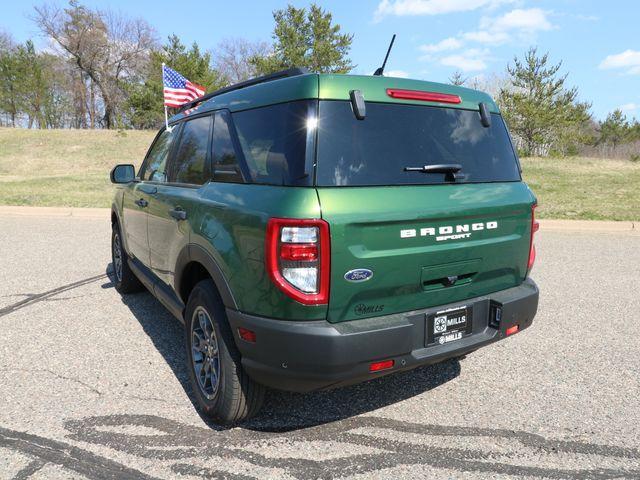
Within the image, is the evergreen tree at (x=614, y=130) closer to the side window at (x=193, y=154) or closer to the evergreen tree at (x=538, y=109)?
the evergreen tree at (x=538, y=109)

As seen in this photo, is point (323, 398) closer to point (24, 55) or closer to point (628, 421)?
point (628, 421)

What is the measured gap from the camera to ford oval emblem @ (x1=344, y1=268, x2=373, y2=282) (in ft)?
7.27

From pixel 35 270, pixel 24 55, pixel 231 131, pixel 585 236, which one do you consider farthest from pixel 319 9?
pixel 231 131

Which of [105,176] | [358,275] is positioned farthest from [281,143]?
[105,176]

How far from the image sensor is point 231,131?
9.16 feet

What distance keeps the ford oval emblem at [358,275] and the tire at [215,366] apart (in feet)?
2.60

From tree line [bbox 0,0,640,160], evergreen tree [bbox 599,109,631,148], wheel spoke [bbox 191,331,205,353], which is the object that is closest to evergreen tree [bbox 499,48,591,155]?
Result: tree line [bbox 0,0,640,160]

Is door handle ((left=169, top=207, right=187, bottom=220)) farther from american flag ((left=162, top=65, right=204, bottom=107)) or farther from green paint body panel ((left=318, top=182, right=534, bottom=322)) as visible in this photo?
american flag ((left=162, top=65, right=204, bottom=107))

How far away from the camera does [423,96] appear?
2.66 metres

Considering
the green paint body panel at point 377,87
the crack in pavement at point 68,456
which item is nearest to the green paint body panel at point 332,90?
the green paint body panel at point 377,87

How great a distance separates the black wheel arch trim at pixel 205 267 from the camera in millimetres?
2486

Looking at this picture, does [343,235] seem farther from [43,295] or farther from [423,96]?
[43,295]

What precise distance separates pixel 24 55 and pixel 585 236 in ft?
186

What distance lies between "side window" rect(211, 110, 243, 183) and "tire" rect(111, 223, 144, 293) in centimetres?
262
